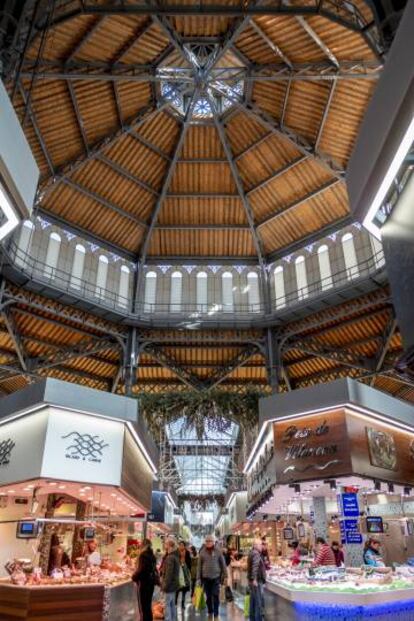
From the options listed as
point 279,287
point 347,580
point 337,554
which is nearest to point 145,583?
point 347,580

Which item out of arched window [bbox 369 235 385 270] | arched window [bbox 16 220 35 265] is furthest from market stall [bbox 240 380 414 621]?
arched window [bbox 16 220 35 265]

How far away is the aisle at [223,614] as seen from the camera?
1199cm

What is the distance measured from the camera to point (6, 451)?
36.4 ft

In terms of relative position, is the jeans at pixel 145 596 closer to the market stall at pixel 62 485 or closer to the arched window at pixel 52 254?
the market stall at pixel 62 485

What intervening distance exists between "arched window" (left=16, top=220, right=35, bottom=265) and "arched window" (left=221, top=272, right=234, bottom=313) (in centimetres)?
1080

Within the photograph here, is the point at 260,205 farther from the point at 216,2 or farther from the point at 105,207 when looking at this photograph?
the point at 216,2

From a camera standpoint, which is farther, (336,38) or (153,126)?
(153,126)

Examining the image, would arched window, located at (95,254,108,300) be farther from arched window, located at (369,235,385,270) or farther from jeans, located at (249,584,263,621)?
jeans, located at (249,584,263,621)

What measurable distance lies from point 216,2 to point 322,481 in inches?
701

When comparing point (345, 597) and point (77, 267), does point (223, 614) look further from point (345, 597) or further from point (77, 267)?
point (77, 267)

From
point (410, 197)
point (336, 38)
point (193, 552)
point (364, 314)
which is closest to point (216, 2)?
point (336, 38)

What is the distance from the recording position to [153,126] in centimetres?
2461

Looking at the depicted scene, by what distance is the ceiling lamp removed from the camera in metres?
5.59

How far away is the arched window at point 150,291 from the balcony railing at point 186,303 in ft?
0.19
